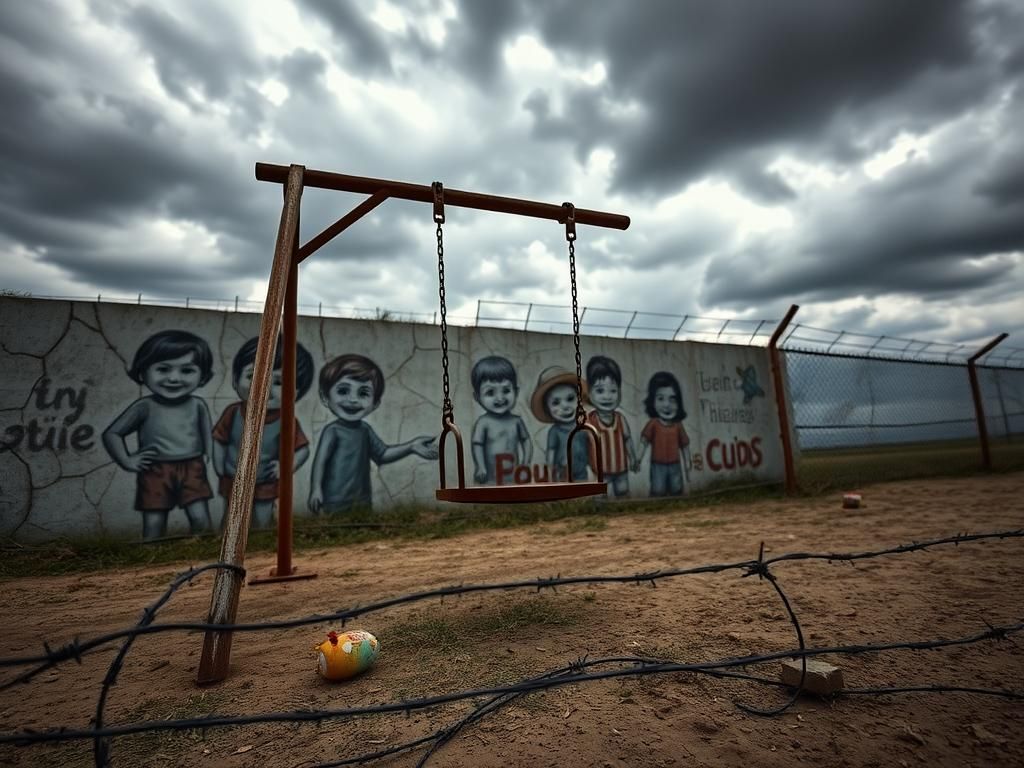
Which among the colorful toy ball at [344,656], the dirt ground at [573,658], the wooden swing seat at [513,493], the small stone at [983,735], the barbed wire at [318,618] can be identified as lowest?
the small stone at [983,735]

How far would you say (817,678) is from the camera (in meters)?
1.80

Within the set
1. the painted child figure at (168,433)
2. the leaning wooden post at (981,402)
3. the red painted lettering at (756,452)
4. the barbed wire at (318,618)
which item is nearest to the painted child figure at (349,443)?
the painted child figure at (168,433)

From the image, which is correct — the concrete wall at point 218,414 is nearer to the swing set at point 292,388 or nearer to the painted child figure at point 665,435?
the painted child figure at point 665,435

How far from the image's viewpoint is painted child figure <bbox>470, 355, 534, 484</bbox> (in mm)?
7363

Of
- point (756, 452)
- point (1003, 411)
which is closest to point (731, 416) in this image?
point (756, 452)

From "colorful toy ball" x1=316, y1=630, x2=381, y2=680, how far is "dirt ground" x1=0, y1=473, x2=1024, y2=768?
6cm

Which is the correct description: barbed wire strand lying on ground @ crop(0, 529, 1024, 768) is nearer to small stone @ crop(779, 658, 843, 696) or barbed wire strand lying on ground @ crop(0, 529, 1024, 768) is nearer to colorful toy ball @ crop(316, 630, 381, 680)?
small stone @ crop(779, 658, 843, 696)

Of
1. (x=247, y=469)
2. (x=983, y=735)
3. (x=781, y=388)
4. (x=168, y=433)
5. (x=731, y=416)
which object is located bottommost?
(x=983, y=735)

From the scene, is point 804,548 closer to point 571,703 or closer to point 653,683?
point 653,683

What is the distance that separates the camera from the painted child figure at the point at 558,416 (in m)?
7.78

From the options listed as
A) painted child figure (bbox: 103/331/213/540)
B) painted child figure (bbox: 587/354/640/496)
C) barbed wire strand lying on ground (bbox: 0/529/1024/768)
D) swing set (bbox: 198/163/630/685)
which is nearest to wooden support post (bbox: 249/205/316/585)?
swing set (bbox: 198/163/630/685)

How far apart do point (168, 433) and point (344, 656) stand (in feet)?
16.5

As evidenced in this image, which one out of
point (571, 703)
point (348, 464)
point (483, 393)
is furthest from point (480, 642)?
point (483, 393)

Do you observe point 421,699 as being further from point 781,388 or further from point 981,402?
point 981,402
